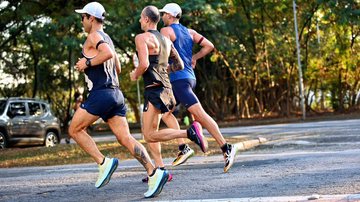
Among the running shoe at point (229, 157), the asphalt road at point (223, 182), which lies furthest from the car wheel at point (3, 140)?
the running shoe at point (229, 157)

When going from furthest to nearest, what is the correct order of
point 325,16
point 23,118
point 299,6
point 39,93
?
point 39,93
point 299,6
point 325,16
point 23,118

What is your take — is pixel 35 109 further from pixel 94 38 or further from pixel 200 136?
pixel 94 38

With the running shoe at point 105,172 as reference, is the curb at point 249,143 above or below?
below

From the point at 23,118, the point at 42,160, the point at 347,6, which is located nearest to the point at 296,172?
the point at 42,160

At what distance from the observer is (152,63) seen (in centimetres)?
715

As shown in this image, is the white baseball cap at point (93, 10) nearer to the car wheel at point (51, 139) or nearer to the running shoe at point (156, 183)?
the running shoe at point (156, 183)

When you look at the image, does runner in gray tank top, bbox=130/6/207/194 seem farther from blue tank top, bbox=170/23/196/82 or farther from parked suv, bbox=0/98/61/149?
parked suv, bbox=0/98/61/149

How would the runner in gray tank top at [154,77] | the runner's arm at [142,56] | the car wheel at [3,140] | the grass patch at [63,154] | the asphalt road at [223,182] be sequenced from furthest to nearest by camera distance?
the car wheel at [3,140]
the grass patch at [63,154]
the runner in gray tank top at [154,77]
the runner's arm at [142,56]
the asphalt road at [223,182]

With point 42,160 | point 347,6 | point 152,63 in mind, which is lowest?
point 42,160

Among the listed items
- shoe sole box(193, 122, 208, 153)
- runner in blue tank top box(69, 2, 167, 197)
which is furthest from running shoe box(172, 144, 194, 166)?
runner in blue tank top box(69, 2, 167, 197)

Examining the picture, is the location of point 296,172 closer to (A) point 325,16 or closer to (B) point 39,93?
(A) point 325,16

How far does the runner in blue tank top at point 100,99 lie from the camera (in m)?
6.66

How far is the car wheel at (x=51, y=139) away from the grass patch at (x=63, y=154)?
17.5ft

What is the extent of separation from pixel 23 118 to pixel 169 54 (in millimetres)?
12998
